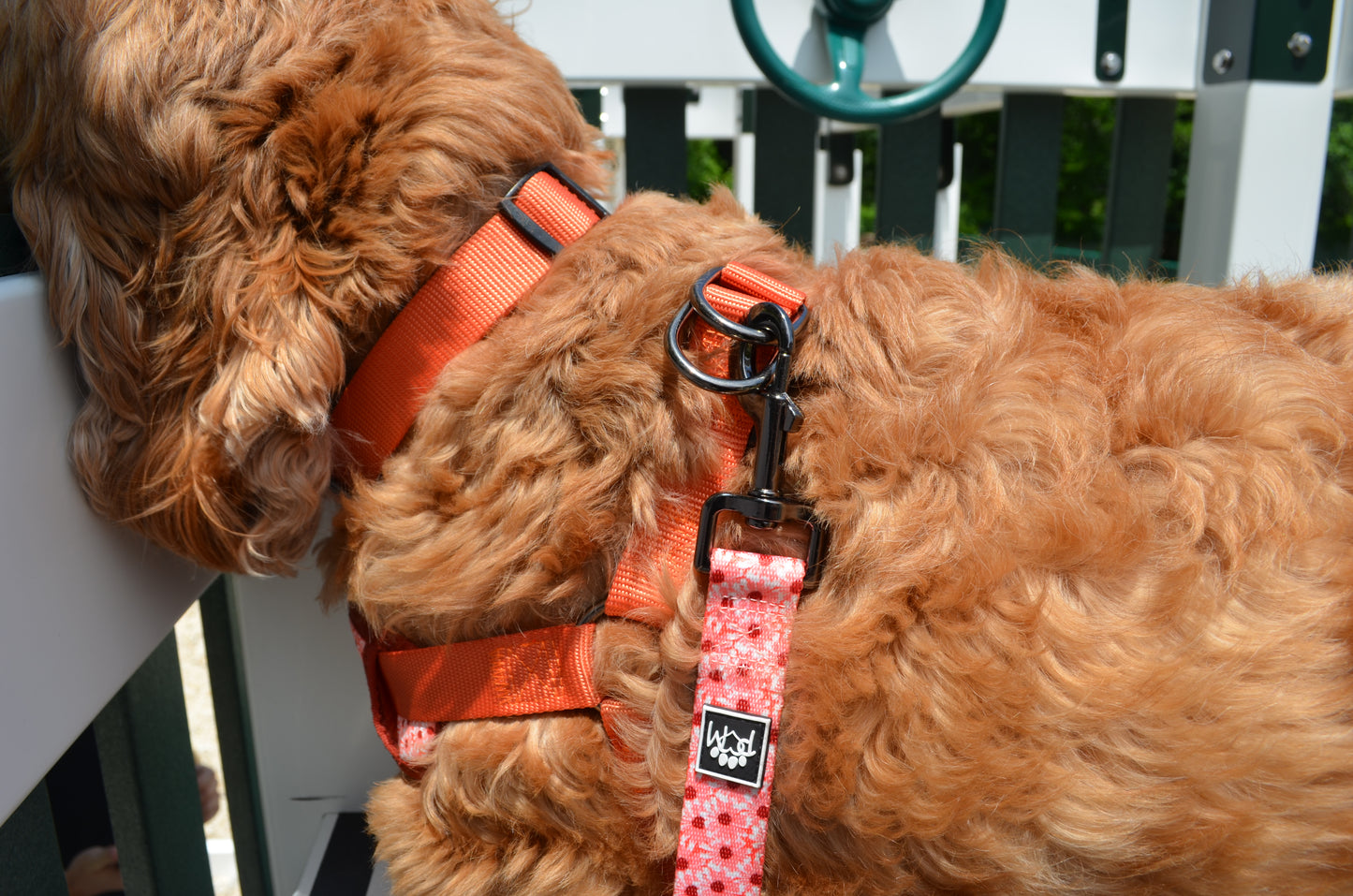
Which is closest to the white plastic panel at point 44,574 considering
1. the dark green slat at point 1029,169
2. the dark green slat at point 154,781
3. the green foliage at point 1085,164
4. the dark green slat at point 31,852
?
the dark green slat at point 31,852

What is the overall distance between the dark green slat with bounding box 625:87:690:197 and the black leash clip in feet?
3.57

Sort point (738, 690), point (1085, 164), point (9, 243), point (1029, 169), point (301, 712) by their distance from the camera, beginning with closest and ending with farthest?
point (738, 690), point (9, 243), point (301, 712), point (1029, 169), point (1085, 164)

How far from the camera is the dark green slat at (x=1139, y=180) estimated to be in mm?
2158

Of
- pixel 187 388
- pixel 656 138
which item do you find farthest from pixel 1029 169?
pixel 187 388

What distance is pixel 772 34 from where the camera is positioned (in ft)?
5.69

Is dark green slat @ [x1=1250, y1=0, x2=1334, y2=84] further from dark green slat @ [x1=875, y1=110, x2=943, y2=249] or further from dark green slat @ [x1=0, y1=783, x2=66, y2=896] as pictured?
dark green slat @ [x1=0, y1=783, x2=66, y2=896]

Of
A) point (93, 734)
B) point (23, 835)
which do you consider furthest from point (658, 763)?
point (93, 734)

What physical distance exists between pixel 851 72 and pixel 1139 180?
3.32 feet

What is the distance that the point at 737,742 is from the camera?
85 centimetres

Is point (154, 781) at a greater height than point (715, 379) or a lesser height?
lesser

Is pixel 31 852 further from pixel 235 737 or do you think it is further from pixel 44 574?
pixel 235 737

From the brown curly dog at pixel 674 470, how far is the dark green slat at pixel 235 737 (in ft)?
2.46

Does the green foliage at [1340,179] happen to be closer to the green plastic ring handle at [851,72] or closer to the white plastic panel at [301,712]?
the green plastic ring handle at [851,72]

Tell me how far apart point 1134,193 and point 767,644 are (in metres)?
1.99
